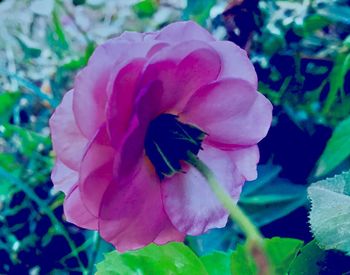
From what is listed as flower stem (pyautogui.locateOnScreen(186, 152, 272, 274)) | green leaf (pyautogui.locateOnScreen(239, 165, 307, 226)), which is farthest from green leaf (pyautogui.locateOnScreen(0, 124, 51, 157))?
flower stem (pyautogui.locateOnScreen(186, 152, 272, 274))

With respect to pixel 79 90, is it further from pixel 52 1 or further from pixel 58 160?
pixel 52 1

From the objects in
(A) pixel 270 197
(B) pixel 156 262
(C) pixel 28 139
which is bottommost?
(C) pixel 28 139

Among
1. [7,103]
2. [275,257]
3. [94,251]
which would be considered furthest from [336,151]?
[7,103]

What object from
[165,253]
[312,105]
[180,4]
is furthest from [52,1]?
[165,253]

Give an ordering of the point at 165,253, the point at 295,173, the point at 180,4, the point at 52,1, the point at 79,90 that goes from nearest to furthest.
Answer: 1. the point at 79,90
2. the point at 165,253
3. the point at 295,173
4. the point at 52,1
5. the point at 180,4

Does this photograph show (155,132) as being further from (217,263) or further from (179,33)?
(217,263)

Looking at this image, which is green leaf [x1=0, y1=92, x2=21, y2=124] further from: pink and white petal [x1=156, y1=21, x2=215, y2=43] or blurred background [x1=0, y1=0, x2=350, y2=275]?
pink and white petal [x1=156, y1=21, x2=215, y2=43]

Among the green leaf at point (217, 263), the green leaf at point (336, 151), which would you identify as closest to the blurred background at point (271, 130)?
the green leaf at point (336, 151)
